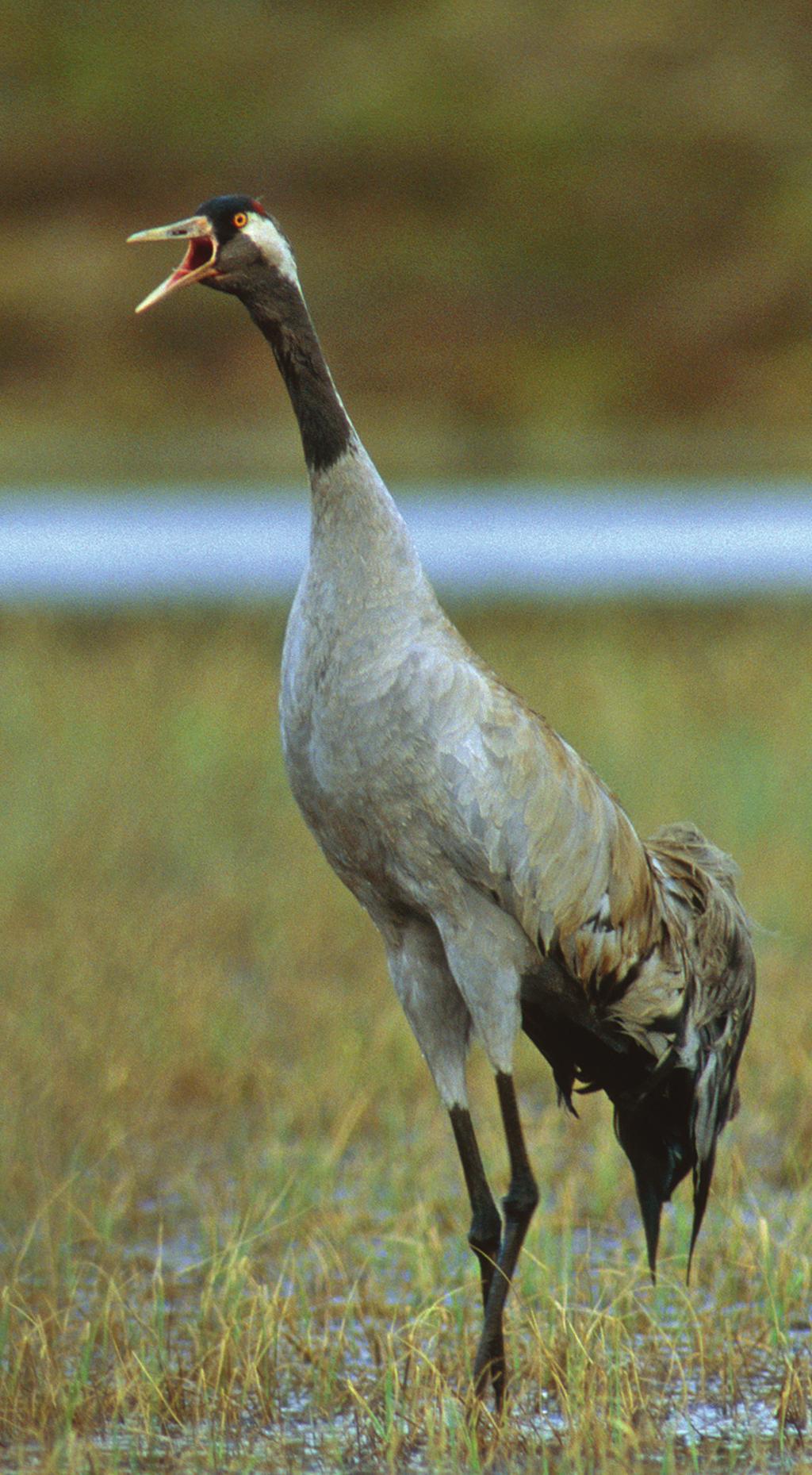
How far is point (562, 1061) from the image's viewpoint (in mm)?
3947

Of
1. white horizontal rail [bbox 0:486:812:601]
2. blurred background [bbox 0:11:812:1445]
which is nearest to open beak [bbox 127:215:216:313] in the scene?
blurred background [bbox 0:11:812:1445]

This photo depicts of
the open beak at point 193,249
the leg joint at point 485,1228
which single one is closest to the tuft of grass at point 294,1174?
the leg joint at point 485,1228

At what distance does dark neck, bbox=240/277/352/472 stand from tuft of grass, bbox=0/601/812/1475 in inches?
58.9

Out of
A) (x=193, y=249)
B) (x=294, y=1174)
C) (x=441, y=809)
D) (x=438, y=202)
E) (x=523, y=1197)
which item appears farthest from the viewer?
(x=438, y=202)

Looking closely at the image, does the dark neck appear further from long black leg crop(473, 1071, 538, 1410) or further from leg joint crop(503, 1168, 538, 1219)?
leg joint crop(503, 1168, 538, 1219)

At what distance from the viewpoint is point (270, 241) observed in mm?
3412

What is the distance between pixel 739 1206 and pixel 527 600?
29.4 ft

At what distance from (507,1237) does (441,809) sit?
86 cm

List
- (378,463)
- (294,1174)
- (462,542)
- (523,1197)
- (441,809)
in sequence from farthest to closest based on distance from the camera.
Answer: (378,463) → (462,542) → (294,1174) → (523,1197) → (441,809)

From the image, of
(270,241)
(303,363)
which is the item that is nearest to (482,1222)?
(303,363)

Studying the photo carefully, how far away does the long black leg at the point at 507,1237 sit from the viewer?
3.60 metres

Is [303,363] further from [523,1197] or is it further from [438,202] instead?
[438,202]

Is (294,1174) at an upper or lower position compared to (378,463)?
lower

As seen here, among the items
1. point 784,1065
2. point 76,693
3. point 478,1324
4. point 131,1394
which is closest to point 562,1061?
point 478,1324
